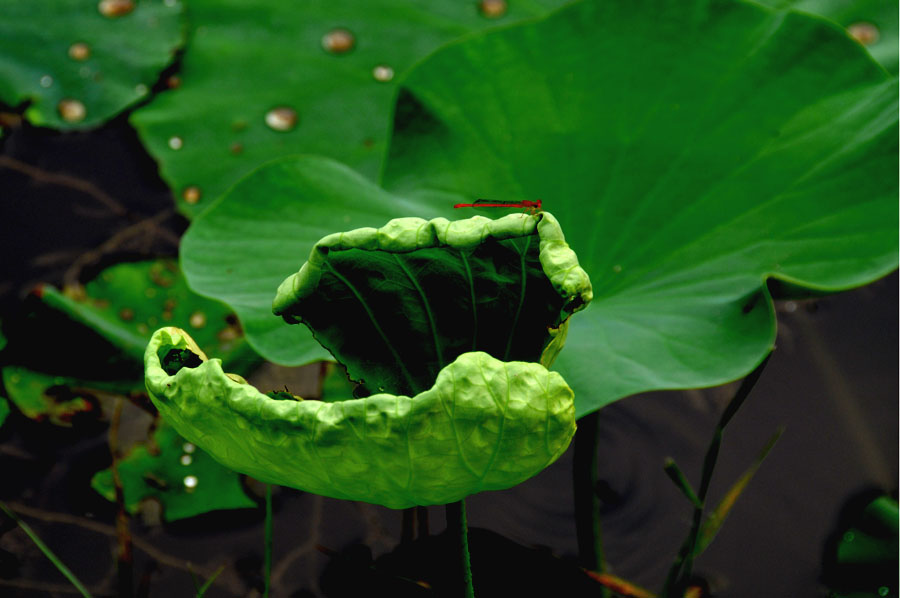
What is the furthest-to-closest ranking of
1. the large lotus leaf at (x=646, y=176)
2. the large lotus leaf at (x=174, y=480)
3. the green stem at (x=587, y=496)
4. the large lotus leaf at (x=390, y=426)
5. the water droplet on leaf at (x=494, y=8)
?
the water droplet on leaf at (x=494, y=8)
the large lotus leaf at (x=174, y=480)
the green stem at (x=587, y=496)
the large lotus leaf at (x=646, y=176)
the large lotus leaf at (x=390, y=426)

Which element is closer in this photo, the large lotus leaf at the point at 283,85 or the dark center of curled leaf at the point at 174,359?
the dark center of curled leaf at the point at 174,359

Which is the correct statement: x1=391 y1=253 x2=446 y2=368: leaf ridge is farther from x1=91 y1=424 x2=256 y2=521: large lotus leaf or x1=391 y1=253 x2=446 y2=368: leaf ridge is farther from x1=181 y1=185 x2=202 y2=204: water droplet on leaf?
x1=181 y1=185 x2=202 y2=204: water droplet on leaf

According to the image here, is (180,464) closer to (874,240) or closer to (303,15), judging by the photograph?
(303,15)

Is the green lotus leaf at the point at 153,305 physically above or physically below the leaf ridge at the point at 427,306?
below

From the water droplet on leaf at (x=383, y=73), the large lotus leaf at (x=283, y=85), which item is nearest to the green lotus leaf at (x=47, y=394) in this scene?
the large lotus leaf at (x=283, y=85)

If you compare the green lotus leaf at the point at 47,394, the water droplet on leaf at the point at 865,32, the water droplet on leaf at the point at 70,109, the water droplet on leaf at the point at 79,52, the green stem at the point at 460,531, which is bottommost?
Answer: the green lotus leaf at the point at 47,394

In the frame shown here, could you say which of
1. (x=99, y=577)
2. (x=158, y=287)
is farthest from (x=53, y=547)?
(x=158, y=287)

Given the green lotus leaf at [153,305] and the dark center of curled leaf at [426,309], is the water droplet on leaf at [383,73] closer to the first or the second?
the green lotus leaf at [153,305]

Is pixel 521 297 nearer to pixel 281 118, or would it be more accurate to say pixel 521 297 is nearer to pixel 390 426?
pixel 390 426

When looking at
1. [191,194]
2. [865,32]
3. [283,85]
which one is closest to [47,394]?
[191,194]
